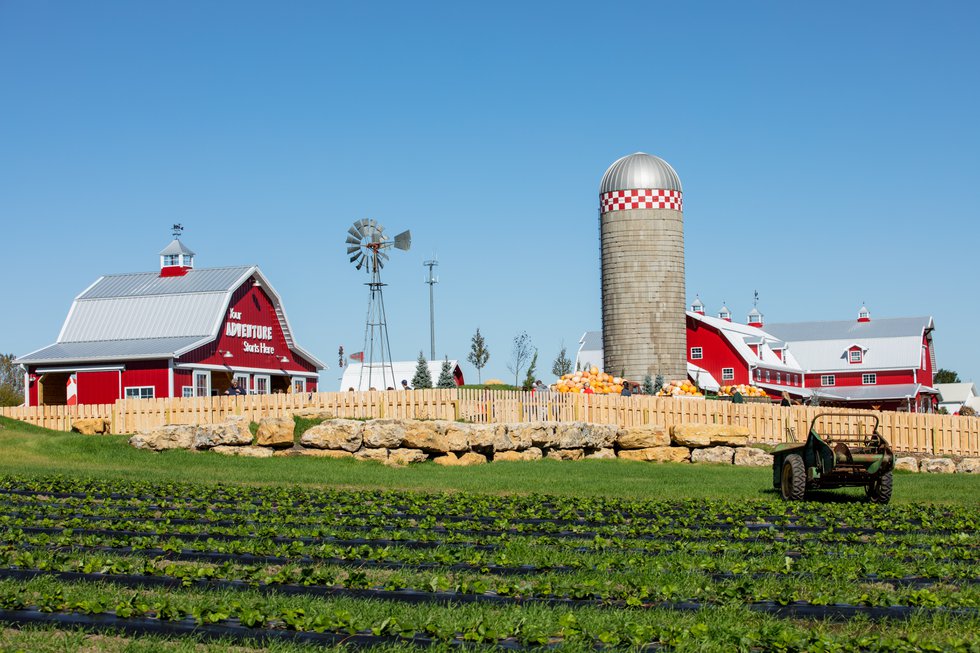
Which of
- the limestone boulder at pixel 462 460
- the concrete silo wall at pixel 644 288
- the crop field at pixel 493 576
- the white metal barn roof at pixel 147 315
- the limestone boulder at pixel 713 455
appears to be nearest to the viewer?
the crop field at pixel 493 576

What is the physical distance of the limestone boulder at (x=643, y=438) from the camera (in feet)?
102

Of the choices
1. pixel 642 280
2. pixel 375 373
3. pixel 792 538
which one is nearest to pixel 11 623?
pixel 792 538

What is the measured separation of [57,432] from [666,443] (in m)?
17.2

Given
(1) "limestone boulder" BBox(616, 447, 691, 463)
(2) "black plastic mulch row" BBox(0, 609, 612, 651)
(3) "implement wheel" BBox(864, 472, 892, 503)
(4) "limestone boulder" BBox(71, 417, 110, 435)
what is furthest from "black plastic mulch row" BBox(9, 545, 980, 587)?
(4) "limestone boulder" BBox(71, 417, 110, 435)

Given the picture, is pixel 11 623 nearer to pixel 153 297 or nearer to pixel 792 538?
pixel 792 538

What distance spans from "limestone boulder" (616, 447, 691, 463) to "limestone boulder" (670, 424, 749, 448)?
1.01 feet

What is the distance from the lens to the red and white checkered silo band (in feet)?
153

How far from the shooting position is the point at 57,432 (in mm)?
31688

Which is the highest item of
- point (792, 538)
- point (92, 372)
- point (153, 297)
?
point (153, 297)

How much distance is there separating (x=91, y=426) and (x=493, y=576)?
85.0 feet

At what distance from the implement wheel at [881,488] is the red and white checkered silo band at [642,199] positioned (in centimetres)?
2887

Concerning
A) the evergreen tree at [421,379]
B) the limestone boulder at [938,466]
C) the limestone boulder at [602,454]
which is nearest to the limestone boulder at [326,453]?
the limestone boulder at [602,454]

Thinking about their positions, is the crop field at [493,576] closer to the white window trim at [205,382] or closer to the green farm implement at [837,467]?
the green farm implement at [837,467]

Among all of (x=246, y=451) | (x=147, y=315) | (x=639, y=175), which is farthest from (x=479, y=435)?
(x=639, y=175)
